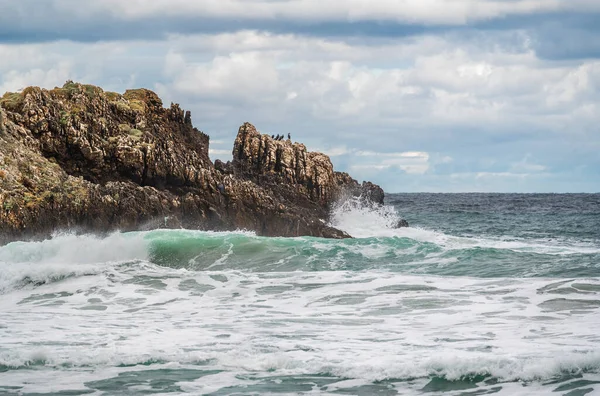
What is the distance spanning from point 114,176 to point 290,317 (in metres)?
15.5

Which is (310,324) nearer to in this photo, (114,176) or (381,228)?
(114,176)

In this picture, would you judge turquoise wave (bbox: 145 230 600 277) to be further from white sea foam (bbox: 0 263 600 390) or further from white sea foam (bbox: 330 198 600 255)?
white sea foam (bbox: 330 198 600 255)

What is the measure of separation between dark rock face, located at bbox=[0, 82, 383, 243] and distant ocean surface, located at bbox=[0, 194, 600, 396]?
4.59 feet

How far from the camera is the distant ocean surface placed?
11438 mm

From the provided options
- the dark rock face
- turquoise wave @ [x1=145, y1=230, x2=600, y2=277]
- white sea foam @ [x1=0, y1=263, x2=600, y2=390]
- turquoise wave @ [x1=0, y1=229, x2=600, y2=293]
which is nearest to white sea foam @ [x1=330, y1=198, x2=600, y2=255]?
the dark rock face

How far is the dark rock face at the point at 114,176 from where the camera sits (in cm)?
2716

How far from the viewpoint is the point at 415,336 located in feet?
47.2

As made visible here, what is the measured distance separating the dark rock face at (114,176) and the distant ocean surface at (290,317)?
140 cm

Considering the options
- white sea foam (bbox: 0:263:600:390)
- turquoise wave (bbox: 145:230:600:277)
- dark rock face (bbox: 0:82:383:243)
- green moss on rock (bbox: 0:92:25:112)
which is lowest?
white sea foam (bbox: 0:263:600:390)

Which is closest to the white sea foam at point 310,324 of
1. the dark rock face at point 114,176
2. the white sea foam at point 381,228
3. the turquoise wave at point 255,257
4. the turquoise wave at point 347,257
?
the turquoise wave at point 255,257

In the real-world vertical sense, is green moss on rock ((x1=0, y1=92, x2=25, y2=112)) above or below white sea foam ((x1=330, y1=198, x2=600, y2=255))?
above

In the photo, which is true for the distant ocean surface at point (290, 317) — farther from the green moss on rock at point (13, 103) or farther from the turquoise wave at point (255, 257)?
the green moss on rock at point (13, 103)

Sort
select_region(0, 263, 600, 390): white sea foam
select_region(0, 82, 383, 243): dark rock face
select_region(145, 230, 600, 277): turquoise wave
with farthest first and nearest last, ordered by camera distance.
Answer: select_region(0, 82, 383, 243): dark rock face
select_region(145, 230, 600, 277): turquoise wave
select_region(0, 263, 600, 390): white sea foam

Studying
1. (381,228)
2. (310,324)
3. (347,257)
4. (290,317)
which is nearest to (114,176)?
(347,257)
